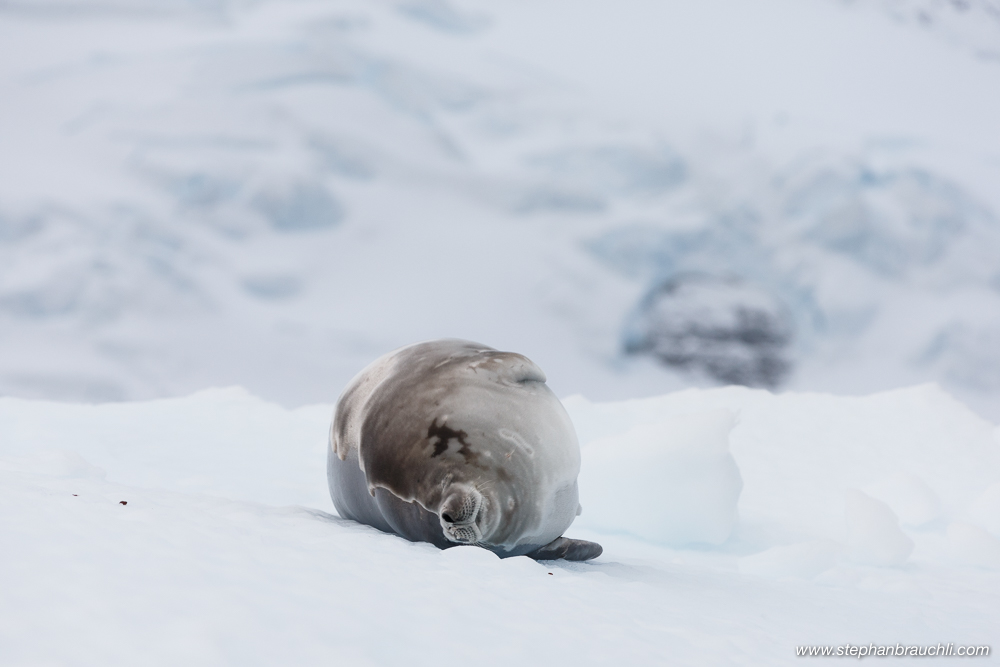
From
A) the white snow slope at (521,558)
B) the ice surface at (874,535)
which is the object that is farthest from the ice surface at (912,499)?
the ice surface at (874,535)

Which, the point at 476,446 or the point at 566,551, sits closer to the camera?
the point at 476,446

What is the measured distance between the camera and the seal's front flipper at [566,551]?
2.29 meters

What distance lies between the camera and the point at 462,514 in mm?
1955

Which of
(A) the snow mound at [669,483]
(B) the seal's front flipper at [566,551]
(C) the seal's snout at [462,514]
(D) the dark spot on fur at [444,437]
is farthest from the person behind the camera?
(A) the snow mound at [669,483]

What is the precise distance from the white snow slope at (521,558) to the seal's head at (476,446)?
0.50 feet

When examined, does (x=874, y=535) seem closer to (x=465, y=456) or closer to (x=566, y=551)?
(x=566, y=551)

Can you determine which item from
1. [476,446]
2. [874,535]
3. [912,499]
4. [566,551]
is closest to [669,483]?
[874,535]

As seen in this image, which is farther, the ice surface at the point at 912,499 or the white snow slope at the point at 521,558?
the ice surface at the point at 912,499

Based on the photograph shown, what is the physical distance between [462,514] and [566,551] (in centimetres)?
54

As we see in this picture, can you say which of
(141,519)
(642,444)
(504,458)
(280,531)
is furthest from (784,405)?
(141,519)

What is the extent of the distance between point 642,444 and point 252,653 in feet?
9.46

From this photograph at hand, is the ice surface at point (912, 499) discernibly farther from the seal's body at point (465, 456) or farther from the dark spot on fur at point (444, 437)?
the dark spot on fur at point (444, 437)

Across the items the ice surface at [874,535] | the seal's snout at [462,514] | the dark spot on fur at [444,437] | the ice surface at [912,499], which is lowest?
the ice surface at [912,499]

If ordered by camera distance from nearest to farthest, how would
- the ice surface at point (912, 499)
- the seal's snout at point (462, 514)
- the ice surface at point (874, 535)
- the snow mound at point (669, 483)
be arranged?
the seal's snout at point (462, 514)
the ice surface at point (874, 535)
the snow mound at point (669, 483)
the ice surface at point (912, 499)
